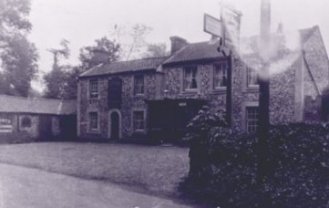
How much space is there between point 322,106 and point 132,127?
13.0m

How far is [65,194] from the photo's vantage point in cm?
912

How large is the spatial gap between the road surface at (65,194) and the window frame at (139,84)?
1644 cm

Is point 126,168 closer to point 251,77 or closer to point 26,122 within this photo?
point 251,77

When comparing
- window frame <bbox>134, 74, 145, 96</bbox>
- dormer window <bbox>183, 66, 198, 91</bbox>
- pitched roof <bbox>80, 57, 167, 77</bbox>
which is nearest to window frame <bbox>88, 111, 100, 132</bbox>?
pitched roof <bbox>80, 57, 167, 77</bbox>

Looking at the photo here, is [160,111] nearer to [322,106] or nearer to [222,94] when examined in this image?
[222,94]

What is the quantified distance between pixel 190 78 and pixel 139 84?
4.56 metres

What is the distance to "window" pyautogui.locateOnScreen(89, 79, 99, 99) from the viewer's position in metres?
30.9

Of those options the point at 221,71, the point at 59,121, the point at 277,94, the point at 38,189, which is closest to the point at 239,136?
the point at 38,189

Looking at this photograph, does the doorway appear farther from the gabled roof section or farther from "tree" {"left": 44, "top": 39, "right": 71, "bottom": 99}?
"tree" {"left": 44, "top": 39, "right": 71, "bottom": 99}

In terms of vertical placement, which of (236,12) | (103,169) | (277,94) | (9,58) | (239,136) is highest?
(9,58)

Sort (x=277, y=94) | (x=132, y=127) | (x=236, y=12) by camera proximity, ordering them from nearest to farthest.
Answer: (x=236, y=12) < (x=277, y=94) < (x=132, y=127)

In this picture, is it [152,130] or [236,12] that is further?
[152,130]

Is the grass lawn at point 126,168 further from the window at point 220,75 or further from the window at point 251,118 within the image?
the window at point 220,75

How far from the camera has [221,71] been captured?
23.7 metres
